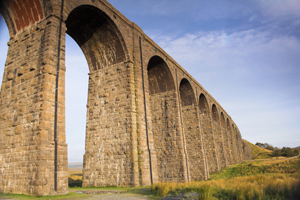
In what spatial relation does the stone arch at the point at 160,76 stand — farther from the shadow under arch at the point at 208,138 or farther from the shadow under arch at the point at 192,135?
the shadow under arch at the point at 208,138

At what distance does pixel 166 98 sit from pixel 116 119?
23.4ft

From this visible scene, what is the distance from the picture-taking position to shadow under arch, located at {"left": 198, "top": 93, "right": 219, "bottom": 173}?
80.6 ft

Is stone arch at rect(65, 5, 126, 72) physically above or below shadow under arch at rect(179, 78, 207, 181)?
above

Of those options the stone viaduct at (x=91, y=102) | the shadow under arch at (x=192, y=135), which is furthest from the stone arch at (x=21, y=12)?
the shadow under arch at (x=192, y=135)

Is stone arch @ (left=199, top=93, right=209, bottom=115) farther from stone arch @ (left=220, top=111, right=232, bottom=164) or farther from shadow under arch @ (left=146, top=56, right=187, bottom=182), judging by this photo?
shadow under arch @ (left=146, top=56, right=187, bottom=182)

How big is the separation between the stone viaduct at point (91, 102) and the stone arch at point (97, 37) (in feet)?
0.18

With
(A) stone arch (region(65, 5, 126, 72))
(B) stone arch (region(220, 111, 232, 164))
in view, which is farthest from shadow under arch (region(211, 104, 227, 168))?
(A) stone arch (region(65, 5, 126, 72))

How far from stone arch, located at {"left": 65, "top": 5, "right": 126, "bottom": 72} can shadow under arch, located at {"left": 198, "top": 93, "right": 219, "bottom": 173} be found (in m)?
14.6

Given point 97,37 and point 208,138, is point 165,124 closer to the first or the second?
point 97,37

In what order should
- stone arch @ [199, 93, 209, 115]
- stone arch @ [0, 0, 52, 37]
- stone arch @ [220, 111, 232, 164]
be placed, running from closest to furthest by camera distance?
stone arch @ [0, 0, 52, 37]
stone arch @ [199, 93, 209, 115]
stone arch @ [220, 111, 232, 164]

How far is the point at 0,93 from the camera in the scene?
9.47m

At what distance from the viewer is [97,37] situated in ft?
42.5

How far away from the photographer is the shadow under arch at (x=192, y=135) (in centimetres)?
2059

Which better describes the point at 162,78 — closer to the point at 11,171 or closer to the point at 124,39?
the point at 124,39
